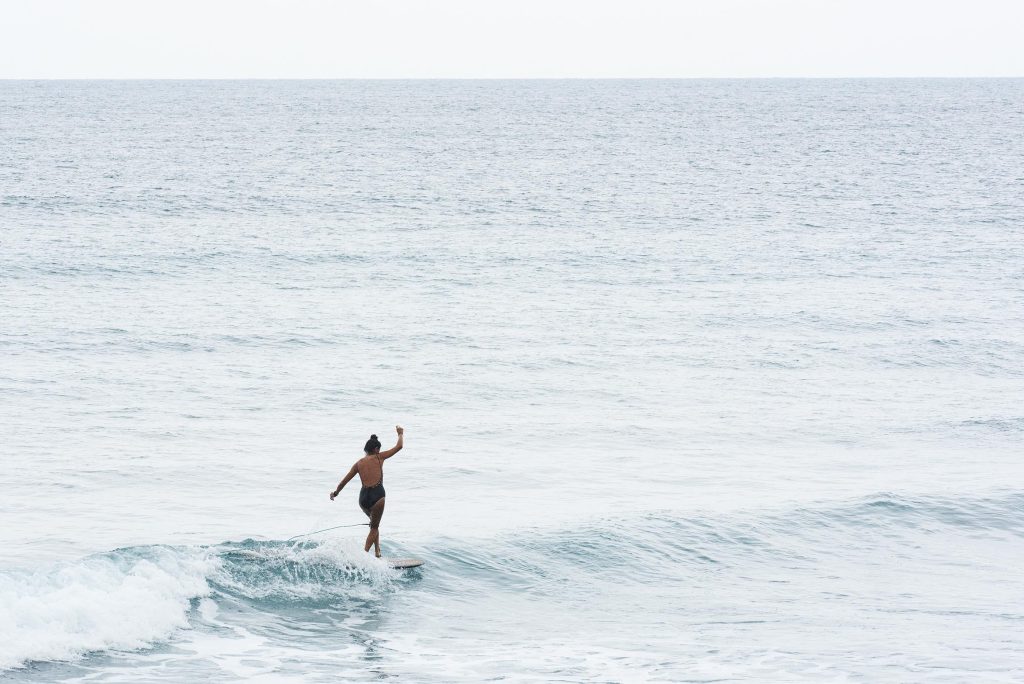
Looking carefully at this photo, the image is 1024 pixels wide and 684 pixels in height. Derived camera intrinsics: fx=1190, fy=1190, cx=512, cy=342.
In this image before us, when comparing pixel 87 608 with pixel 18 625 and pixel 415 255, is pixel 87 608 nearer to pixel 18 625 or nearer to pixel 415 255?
pixel 18 625

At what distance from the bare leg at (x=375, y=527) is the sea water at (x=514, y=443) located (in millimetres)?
174

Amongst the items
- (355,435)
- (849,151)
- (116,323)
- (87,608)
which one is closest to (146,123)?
(849,151)

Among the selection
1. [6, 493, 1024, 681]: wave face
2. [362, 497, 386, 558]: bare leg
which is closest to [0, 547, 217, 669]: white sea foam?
[6, 493, 1024, 681]: wave face

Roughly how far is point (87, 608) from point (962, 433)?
18.0 meters

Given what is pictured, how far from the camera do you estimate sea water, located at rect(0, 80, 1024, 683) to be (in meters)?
13.8

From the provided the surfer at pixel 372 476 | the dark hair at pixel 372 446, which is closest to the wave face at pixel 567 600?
the surfer at pixel 372 476

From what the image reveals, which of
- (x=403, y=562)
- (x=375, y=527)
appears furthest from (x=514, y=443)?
(x=375, y=527)

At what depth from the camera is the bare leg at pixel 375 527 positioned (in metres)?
15.5

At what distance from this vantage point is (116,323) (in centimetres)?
3278

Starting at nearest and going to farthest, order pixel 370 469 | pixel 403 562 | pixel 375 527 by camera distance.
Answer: pixel 370 469 < pixel 375 527 < pixel 403 562

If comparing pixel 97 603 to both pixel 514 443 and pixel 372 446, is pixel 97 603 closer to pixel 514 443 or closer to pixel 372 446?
pixel 372 446

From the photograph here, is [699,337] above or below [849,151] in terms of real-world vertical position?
below

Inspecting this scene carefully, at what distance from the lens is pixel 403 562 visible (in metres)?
16.2

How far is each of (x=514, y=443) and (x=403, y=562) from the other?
290 inches
